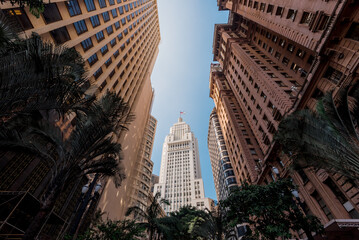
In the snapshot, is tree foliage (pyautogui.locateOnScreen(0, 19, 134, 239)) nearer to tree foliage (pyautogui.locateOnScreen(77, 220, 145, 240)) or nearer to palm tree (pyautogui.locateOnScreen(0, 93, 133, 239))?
palm tree (pyautogui.locateOnScreen(0, 93, 133, 239))

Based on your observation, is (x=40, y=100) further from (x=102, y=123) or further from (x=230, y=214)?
(x=230, y=214)

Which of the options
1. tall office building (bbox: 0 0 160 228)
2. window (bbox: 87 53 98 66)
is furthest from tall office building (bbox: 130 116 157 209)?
window (bbox: 87 53 98 66)

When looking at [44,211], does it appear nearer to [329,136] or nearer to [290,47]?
[329,136]

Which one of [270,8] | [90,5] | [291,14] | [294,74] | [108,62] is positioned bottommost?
[294,74]

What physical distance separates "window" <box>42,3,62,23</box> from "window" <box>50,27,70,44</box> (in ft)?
3.12

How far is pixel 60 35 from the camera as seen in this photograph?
19.0m

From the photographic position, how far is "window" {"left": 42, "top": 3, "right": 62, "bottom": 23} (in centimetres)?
1727

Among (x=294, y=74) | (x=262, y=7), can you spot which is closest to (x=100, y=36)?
(x=262, y=7)

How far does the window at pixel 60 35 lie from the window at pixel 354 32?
2919cm

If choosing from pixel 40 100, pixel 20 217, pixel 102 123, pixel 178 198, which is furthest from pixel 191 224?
pixel 178 198

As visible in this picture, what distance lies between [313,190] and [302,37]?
60.7ft

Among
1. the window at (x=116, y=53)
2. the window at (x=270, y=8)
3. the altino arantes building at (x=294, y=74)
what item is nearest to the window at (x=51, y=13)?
the window at (x=116, y=53)

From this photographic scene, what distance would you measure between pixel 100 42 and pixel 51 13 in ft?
27.2

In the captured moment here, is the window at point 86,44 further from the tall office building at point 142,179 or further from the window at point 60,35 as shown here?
the tall office building at point 142,179
